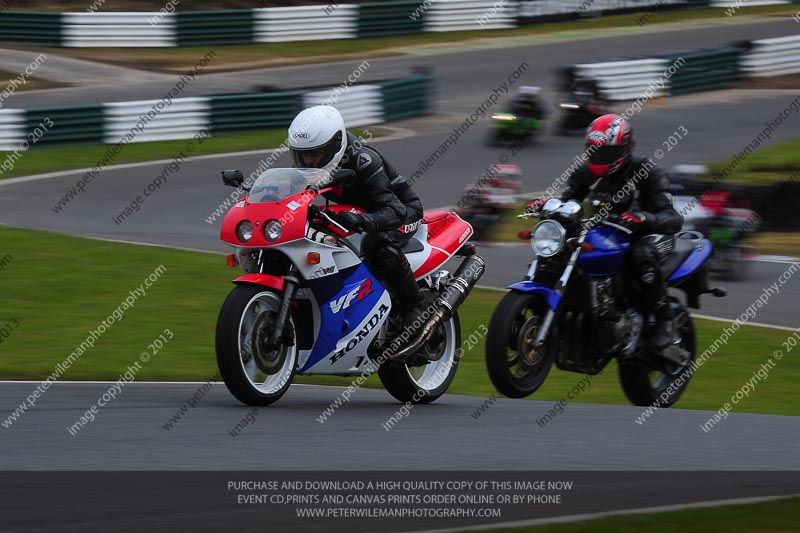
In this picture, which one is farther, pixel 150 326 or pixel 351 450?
pixel 150 326

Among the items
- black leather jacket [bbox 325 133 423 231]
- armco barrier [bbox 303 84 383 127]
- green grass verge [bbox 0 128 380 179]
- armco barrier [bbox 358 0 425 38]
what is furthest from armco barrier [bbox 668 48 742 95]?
black leather jacket [bbox 325 133 423 231]

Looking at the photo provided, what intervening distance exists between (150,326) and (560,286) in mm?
4663

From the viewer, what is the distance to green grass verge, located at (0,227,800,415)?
9.76 m

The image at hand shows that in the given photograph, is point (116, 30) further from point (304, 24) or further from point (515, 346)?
point (515, 346)

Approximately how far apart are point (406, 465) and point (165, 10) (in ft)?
113

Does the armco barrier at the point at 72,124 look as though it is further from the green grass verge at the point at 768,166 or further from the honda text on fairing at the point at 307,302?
the honda text on fairing at the point at 307,302

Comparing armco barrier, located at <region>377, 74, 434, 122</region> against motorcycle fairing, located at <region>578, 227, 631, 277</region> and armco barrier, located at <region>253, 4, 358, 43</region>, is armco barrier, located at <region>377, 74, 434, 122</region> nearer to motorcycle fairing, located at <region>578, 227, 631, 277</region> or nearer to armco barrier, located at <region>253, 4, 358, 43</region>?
armco barrier, located at <region>253, 4, 358, 43</region>

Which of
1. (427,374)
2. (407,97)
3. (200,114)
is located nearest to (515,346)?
(427,374)

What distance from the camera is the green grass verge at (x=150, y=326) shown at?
9.76m

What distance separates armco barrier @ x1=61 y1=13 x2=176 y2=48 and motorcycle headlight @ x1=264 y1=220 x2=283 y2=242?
28.0 metres
